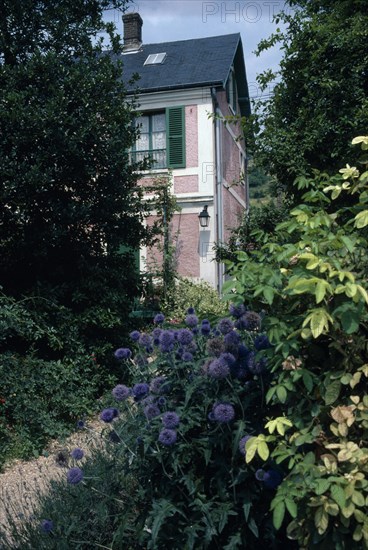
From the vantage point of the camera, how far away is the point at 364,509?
258 cm

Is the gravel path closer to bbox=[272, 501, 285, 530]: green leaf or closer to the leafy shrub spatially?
the leafy shrub

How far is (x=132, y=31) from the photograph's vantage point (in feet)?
61.6

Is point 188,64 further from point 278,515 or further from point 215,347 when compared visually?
point 278,515

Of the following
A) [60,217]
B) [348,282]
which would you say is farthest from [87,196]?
[348,282]

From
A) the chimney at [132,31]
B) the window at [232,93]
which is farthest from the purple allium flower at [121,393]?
the chimney at [132,31]

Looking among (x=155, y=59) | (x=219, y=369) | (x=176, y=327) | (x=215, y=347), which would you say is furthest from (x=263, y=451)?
(x=155, y=59)

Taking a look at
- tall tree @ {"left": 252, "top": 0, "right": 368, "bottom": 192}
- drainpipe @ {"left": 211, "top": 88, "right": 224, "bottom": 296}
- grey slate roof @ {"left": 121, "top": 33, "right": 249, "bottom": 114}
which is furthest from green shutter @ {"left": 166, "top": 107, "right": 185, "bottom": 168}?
tall tree @ {"left": 252, "top": 0, "right": 368, "bottom": 192}

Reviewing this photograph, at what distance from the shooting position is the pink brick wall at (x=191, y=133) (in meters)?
15.4

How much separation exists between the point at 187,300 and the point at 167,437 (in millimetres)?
10111

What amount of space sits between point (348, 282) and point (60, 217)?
17.4 ft

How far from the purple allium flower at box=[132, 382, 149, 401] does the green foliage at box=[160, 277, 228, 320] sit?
889 cm

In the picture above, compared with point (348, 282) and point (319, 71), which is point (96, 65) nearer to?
point (319, 71)

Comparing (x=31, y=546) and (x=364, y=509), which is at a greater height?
(x=364, y=509)

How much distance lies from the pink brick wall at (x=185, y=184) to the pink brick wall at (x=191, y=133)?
1.27ft
